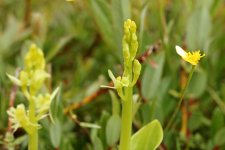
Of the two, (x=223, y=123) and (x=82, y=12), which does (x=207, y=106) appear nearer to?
(x=223, y=123)

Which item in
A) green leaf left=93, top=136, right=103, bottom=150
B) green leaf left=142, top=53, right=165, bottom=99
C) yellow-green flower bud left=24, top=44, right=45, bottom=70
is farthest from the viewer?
green leaf left=142, top=53, right=165, bottom=99

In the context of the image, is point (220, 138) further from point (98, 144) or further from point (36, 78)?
point (36, 78)

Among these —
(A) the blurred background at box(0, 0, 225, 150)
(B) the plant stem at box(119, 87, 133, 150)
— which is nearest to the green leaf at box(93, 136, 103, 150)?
(A) the blurred background at box(0, 0, 225, 150)

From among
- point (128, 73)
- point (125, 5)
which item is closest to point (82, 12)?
point (125, 5)

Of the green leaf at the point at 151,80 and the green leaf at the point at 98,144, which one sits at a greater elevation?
the green leaf at the point at 151,80

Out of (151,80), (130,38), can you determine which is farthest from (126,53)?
(151,80)

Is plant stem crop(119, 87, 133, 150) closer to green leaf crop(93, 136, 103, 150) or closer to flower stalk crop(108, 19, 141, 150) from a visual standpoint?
flower stalk crop(108, 19, 141, 150)

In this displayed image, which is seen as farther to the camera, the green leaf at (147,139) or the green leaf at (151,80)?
Answer: the green leaf at (151,80)

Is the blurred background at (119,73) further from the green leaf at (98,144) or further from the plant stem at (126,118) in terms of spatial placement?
the plant stem at (126,118)

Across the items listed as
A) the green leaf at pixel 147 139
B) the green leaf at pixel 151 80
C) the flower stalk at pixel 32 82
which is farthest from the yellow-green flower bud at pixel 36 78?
the green leaf at pixel 151 80
